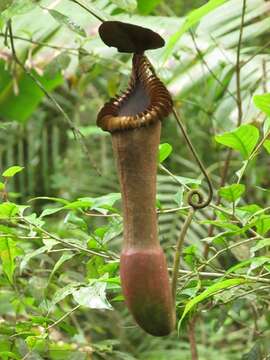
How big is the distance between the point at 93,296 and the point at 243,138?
300mm

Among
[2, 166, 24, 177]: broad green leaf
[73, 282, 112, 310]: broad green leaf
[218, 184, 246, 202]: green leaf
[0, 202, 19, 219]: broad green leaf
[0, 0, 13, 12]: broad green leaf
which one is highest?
[0, 0, 13, 12]: broad green leaf

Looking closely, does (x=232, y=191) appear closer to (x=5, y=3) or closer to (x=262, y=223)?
(x=262, y=223)

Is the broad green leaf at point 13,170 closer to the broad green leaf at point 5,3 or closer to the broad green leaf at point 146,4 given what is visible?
the broad green leaf at point 5,3

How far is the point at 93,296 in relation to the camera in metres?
1.05

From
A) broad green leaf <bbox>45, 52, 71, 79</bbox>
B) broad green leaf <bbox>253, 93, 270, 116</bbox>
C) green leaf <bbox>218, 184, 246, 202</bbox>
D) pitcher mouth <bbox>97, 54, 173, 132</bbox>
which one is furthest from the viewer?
broad green leaf <bbox>45, 52, 71, 79</bbox>

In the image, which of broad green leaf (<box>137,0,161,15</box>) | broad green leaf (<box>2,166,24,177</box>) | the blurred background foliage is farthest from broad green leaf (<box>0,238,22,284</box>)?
broad green leaf (<box>137,0,161,15</box>)

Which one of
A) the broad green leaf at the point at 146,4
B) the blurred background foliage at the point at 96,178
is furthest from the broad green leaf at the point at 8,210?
the broad green leaf at the point at 146,4

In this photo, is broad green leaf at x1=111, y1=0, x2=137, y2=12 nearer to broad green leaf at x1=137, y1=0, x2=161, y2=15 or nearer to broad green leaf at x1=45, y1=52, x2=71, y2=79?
broad green leaf at x1=45, y1=52, x2=71, y2=79

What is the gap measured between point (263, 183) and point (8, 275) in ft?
9.29

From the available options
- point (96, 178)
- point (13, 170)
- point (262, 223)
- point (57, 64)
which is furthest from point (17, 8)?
point (96, 178)

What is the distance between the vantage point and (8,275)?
1.24 meters

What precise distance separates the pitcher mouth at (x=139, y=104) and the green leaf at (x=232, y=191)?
243 mm

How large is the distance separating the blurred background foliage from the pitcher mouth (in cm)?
9

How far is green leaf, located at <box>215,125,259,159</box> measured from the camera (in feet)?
3.37
